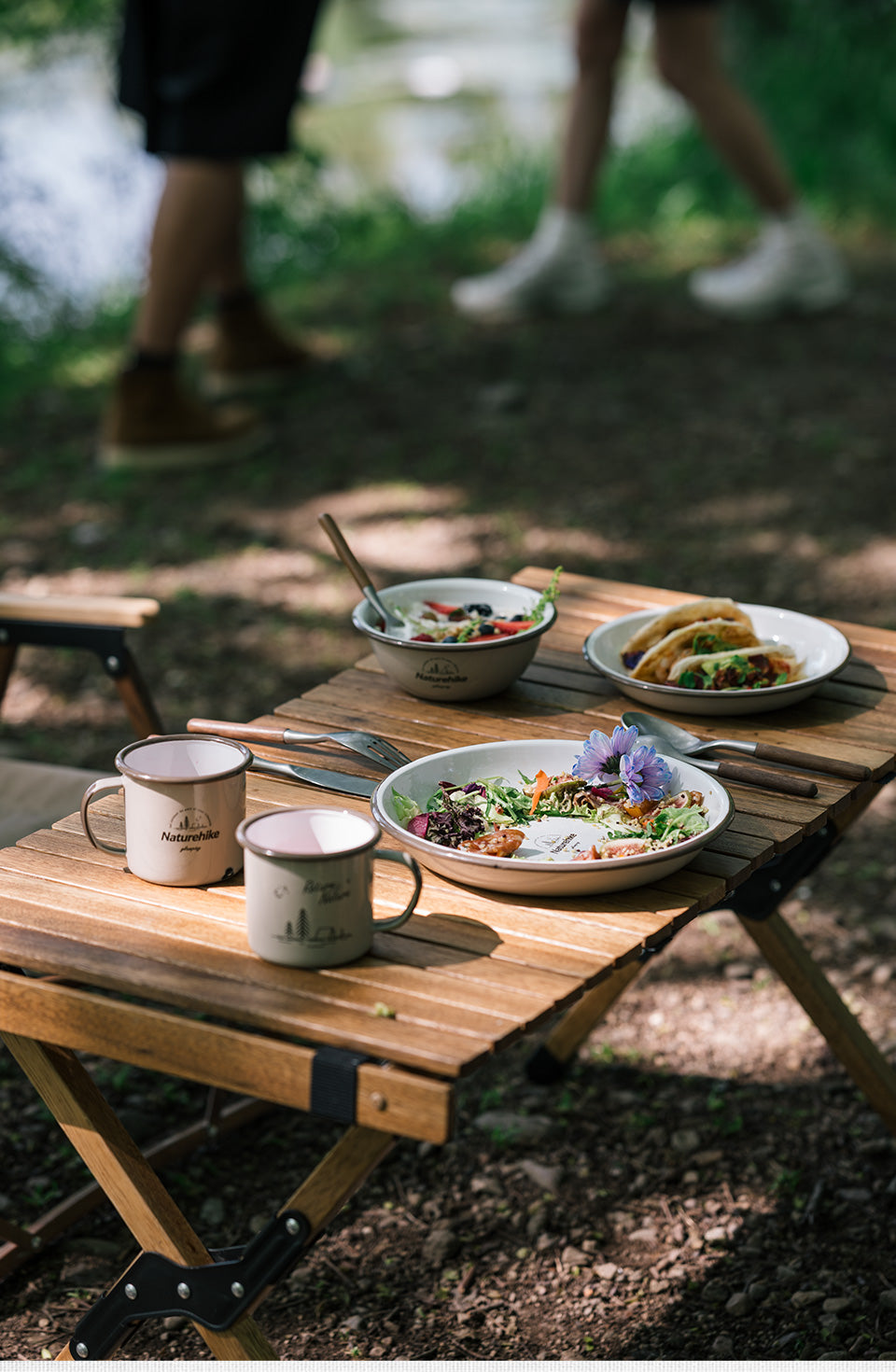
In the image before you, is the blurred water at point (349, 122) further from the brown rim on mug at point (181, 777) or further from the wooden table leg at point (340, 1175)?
the wooden table leg at point (340, 1175)

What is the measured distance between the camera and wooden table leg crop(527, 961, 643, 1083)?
2410 millimetres

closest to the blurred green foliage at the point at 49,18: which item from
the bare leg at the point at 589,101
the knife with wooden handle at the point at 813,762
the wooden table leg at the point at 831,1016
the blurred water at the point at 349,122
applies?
the blurred water at the point at 349,122

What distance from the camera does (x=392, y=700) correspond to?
1.96 m

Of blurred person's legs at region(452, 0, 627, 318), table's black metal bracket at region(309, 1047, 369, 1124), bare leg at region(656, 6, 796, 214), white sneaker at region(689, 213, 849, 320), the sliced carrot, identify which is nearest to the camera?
table's black metal bracket at region(309, 1047, 369, 1124)

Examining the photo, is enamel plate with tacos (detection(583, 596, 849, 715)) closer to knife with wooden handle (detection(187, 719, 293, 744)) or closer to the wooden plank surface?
the wooden plank surface

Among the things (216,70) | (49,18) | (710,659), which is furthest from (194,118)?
(710,659)

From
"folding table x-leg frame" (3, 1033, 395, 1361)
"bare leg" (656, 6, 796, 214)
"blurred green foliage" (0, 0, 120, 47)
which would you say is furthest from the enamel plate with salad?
"blurred green foliage" (0, 0, 120, 47)

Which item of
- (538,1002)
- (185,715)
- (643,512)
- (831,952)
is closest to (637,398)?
(643,512)

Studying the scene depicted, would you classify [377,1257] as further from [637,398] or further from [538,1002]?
[637,398]

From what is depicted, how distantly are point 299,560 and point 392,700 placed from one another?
8.23 ft

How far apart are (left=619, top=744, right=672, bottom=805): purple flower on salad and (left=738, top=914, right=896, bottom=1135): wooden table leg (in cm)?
65

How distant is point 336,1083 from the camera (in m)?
1.29

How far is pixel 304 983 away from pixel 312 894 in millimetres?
81

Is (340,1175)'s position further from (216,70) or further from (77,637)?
(216,70)
